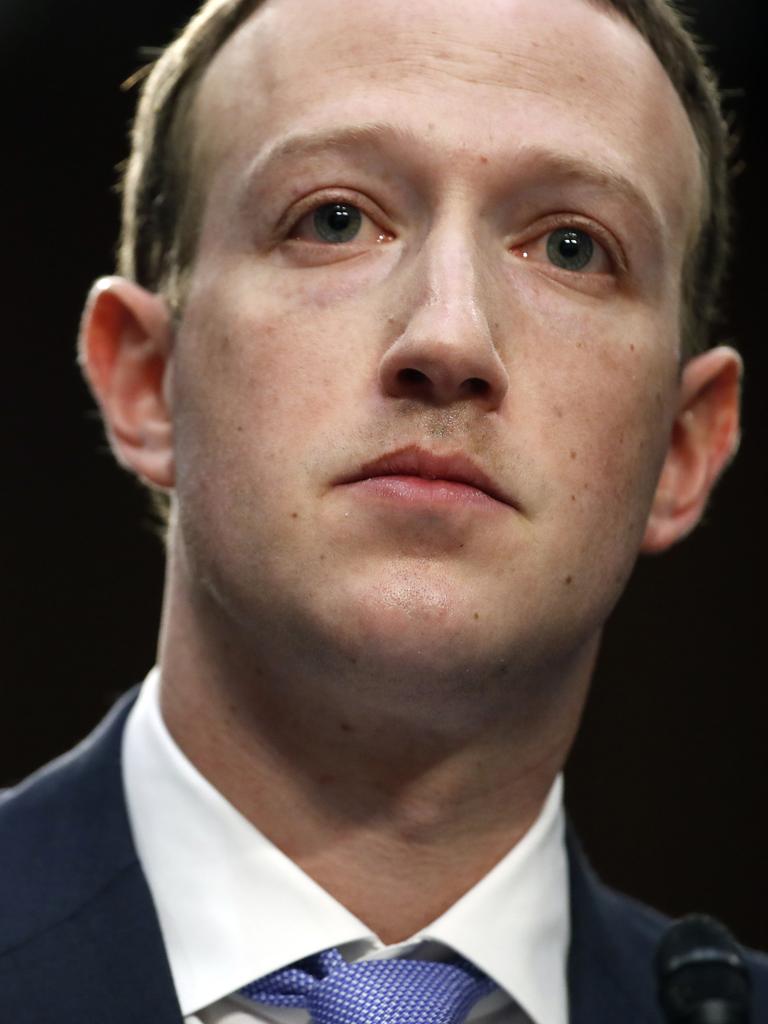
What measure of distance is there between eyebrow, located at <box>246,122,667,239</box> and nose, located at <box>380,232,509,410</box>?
0.16 m

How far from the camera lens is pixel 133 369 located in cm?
238

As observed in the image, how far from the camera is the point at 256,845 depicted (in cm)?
210

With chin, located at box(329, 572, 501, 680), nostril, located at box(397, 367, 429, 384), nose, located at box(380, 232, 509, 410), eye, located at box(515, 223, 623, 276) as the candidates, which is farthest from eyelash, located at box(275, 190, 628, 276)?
chin, located at box(329, 572, 501, 680)

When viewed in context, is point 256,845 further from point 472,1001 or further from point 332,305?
point 332,305

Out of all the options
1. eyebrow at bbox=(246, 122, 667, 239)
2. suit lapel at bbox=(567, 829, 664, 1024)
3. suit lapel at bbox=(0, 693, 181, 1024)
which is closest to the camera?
suit lapel at bbox=(0, 693, 181, 1024)

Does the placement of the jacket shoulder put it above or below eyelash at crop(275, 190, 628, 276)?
below

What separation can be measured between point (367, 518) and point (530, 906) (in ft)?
2.01

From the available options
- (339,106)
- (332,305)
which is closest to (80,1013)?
(332,305)

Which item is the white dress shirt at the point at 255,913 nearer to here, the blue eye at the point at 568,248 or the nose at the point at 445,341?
the nose at the point at 445,341

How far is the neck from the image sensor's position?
83.1 inches

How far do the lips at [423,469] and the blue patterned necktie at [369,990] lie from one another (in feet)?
1.87

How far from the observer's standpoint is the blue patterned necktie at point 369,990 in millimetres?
1935

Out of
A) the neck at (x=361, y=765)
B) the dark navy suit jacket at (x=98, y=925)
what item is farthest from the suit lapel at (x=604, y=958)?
the neck at (x=361, y=765)

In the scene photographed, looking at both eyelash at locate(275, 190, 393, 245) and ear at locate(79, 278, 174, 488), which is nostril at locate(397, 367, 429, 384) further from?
ear at locate(79, 278, 174, 488)
